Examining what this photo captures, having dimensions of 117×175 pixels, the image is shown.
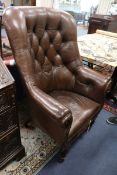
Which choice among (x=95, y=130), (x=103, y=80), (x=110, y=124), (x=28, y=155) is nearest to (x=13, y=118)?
(x=28, y=155)

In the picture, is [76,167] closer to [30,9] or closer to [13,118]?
[13,118]

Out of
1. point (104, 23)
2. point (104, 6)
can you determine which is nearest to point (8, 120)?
point (104, 23)

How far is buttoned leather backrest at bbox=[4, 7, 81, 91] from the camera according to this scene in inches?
48.3

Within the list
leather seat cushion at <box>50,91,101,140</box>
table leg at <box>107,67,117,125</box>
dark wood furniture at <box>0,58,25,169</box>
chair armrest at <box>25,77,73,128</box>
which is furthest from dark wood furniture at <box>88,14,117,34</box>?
dark wood furniture at <box>0,58,25,169</box>

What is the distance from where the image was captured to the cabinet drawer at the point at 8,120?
1.05 metres

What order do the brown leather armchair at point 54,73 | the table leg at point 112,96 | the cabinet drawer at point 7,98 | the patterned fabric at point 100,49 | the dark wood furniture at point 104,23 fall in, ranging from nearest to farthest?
the cabinet drawer at point 7,98 < the brown leather armchair at point 54,73 < the patterned fabric at point 100,49 < the table leg at point 112,96 < the dark wood furniture at point 104,23

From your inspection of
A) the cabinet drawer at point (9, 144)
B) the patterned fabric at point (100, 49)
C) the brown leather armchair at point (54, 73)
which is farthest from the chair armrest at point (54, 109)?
the patterned fabric at point (100, 49)

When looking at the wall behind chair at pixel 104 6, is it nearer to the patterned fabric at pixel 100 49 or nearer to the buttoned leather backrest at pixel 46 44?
the patterned fabric at pixel 100 49

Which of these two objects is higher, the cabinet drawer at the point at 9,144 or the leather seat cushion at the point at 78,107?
the leather seat cushion at the point at 78,107

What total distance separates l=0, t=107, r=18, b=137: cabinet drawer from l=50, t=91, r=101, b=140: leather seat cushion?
1.38 ft

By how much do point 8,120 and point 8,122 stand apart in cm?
2

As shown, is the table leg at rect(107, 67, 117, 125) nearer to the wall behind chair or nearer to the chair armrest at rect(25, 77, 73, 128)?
the chair armrest at rect(25, 77, 73, 128)

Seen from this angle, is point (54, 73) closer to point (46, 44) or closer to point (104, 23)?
point (46, 44)

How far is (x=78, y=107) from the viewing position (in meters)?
1.40
